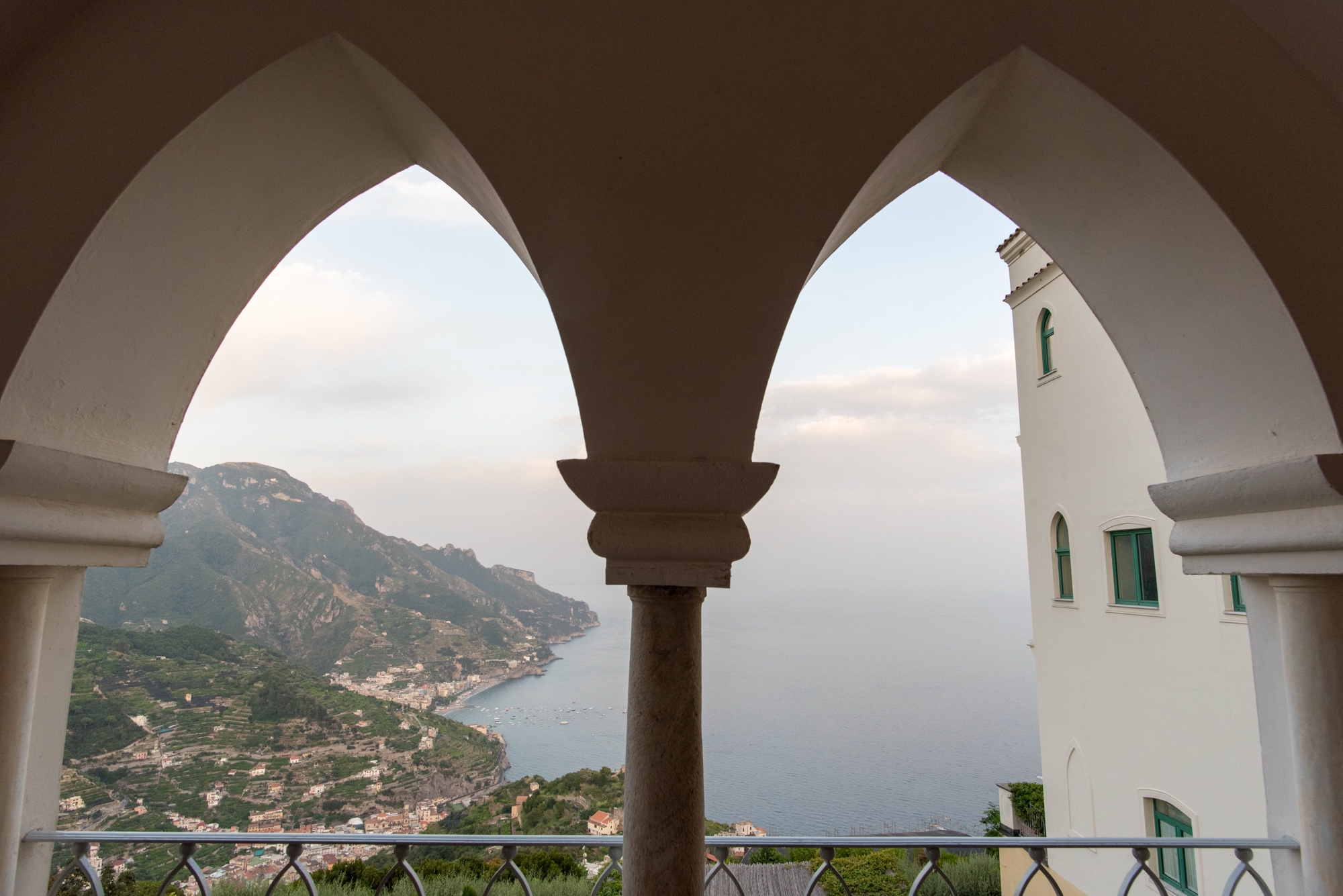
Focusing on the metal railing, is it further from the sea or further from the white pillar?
the sea

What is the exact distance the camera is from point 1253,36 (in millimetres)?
1588

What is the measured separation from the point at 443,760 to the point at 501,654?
113cm

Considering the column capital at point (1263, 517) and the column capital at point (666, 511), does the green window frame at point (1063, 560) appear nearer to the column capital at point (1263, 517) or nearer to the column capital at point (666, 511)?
the column capital at point (1263, 517)

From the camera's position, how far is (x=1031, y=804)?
9.48 metres

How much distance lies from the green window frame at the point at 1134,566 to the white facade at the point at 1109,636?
30 mm

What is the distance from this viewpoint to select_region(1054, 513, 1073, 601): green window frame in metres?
8.30

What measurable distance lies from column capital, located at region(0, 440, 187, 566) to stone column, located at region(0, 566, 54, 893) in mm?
132

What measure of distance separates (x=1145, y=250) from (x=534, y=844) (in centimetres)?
227

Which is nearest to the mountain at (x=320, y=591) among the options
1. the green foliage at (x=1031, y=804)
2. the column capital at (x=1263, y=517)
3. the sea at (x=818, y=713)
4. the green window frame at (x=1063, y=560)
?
the sea at (x=818, y=713)

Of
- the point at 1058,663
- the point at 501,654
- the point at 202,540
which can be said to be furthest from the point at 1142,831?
the point at 202,540

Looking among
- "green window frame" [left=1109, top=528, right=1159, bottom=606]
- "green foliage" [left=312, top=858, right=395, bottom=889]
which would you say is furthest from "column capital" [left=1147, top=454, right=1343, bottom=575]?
"green window frame" [left=1109, top=528, right=1159, bottom=606]

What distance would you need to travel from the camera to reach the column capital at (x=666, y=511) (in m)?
1.53

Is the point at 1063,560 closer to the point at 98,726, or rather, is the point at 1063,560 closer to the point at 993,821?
the point at 993,821

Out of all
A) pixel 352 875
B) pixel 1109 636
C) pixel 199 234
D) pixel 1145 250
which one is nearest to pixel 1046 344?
pixel 1109 636
